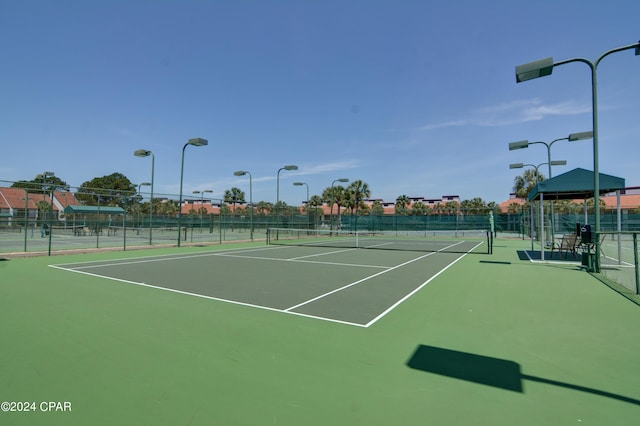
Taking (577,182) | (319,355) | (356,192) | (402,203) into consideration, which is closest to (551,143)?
(577,182)

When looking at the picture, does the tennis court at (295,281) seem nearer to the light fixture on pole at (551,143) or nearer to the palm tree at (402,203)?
the light fixture on pole at (551,143)

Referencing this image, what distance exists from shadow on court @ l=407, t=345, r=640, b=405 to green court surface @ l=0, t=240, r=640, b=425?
0.9 inches

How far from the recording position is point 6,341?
4.50 metres

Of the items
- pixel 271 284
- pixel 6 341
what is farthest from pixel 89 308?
pixel 271 284

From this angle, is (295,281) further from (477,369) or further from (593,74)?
(593,74)

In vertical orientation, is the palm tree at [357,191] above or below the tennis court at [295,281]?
above

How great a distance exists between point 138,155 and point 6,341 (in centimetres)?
1733

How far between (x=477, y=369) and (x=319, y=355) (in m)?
1.77

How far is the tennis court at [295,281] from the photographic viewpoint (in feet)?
21.1

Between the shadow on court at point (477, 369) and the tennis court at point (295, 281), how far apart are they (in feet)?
4.67

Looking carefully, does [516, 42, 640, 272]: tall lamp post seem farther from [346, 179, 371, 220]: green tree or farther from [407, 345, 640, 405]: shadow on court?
[346, 179, 371, 220]: green tree

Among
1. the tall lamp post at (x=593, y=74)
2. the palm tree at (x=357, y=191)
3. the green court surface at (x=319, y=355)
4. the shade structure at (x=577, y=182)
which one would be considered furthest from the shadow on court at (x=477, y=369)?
the palm tree at (x=357, y=191)

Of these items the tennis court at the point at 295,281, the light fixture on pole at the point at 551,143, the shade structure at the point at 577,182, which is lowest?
the tennis court at the point at 295,281

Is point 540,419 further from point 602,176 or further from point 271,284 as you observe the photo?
point 602,176
